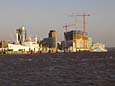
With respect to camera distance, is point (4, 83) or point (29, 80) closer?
point (4, 83)

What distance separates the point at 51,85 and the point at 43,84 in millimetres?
1272

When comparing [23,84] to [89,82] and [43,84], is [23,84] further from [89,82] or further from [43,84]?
[89,82]

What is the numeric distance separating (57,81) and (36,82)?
2796mm

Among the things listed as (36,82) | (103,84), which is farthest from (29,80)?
(103,84)

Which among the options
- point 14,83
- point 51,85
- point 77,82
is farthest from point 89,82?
point 14,83

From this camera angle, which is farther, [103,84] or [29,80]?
[29,80]

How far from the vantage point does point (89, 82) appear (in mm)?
51406

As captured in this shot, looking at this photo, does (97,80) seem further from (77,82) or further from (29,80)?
(29,80)

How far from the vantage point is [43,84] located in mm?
49781

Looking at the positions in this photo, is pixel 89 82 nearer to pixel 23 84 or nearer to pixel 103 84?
pixel 103 84

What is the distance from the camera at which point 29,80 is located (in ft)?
178

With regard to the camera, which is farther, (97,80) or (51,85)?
(97,80)

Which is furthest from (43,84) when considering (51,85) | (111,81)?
(111,81)

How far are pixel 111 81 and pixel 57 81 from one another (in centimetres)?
670
